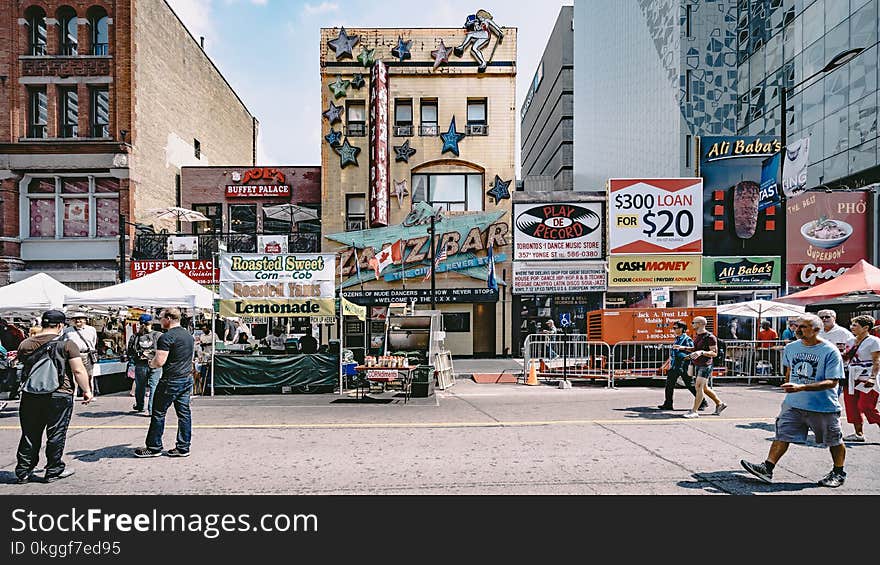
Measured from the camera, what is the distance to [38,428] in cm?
653

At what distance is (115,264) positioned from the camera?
24625 mm

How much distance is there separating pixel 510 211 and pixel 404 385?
14.3 metres

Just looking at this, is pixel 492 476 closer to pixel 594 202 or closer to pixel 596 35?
pixel 594 202

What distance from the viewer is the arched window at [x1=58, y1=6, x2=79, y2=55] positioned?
24578mm

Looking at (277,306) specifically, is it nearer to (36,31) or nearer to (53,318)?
(53,318)

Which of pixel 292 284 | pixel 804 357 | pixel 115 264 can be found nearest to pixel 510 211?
pixel 292 284

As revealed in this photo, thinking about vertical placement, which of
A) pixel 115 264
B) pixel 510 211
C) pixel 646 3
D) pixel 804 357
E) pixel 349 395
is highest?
pixel 646 3

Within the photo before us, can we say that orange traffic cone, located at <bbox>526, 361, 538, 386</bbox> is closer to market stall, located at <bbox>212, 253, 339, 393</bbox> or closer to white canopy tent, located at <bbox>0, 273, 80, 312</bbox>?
market stall, located at <bbox>212, 253, 339, 393</bbox>

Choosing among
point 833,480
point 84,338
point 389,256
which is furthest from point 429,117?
point 833,480

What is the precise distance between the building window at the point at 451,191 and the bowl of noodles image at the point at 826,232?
1339 cm

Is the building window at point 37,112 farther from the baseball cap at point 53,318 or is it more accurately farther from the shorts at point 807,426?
the shorts at point 807,426

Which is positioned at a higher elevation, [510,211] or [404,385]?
[510,211]

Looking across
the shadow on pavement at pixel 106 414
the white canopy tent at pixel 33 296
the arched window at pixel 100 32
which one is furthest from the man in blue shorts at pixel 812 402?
the arched window at pixel 100 32

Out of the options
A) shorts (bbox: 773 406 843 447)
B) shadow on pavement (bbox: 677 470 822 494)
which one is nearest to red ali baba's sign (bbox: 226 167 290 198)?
shadow on pavement (bbox: 677 470 822 494)
